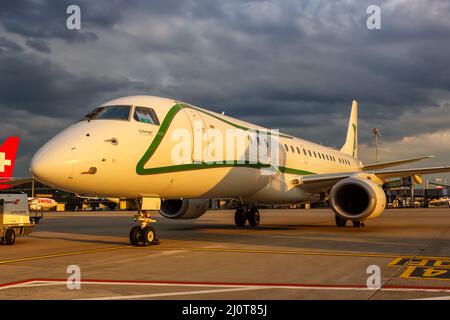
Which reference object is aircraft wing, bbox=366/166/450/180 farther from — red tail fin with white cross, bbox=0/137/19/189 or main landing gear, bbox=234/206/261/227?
red tail fin with white cross, bbox=0/137/19/189

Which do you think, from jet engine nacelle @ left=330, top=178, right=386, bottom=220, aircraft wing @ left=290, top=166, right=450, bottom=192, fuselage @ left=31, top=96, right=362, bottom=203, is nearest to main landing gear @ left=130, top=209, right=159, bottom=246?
fuselage @ left=31, top=96, right=362, bottom=203

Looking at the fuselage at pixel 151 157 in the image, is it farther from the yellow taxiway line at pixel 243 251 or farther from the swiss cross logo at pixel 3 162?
the swiss cross logo at pixel 3 162

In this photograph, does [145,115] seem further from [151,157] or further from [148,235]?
[148,235]

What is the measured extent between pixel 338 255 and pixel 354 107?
958 inches

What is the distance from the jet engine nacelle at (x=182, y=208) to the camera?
16.9 metres

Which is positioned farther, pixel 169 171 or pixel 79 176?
pixel 169 171

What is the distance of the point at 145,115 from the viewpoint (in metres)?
11.5

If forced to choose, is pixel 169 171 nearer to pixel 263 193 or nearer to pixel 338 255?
pixel 338 255

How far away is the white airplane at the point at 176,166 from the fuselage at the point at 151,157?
2 cm

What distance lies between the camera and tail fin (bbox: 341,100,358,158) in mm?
30891

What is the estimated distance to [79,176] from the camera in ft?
31.6

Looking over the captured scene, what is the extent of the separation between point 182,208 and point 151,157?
609cm
